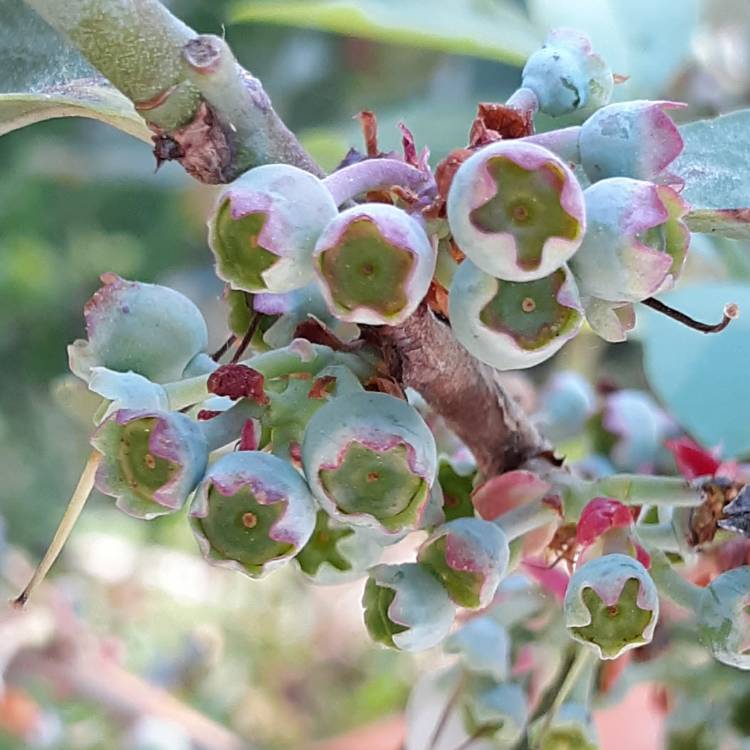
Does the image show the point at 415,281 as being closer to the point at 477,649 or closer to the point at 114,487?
the point at 114,487

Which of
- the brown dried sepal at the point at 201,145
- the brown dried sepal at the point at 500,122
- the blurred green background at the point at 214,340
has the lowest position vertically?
the blurred green background at the point at 214,340

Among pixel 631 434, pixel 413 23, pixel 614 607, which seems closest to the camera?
pixel 614 607

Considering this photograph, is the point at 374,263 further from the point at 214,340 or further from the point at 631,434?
the point at 214,340

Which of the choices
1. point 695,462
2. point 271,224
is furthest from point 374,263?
point 695,462

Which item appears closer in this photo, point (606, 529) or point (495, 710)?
point (606, 529)

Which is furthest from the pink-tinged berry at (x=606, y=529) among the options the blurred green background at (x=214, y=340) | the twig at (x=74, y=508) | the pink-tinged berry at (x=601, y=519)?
the blurred green background at (x=214, y=340)

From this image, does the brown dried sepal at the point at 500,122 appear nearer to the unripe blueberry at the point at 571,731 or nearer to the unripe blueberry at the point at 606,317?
the unripe blueberry at the point at 606,317
